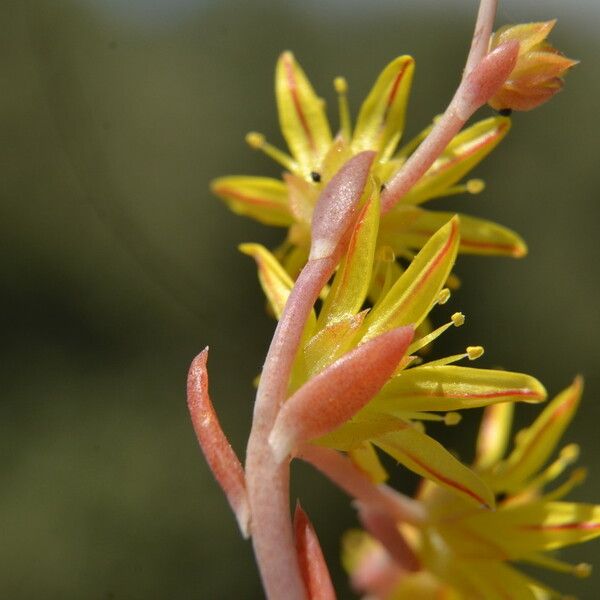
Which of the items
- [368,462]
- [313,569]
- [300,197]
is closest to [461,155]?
[300,197]

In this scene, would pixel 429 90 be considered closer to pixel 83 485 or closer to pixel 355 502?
pixel 83 485

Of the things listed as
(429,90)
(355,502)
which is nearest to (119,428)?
(429,90)

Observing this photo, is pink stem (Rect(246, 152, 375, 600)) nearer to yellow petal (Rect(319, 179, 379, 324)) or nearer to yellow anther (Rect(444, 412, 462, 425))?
yellow petal (Rect(319, 179, 379, 324))

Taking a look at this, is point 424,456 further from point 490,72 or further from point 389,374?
point 490,72

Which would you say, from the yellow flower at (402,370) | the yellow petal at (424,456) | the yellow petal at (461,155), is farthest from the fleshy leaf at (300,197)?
the yellow petal at (424,456)

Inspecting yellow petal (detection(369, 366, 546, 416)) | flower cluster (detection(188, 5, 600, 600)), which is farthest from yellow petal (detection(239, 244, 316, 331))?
yellow petal (detection(369, 366, 546, 416))
